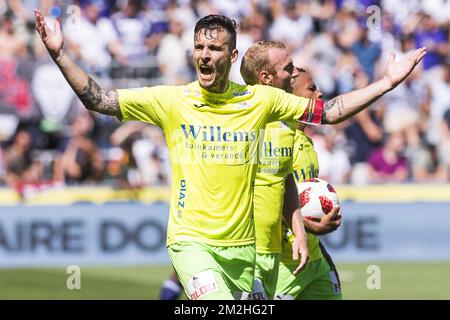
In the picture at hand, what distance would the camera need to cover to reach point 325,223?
858 cm

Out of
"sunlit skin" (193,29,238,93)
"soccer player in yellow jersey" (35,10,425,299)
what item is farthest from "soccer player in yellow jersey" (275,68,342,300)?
"sunlit skin" (193,29,238,93)

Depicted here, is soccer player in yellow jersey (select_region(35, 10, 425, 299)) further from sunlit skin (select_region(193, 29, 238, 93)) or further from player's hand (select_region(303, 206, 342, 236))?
player's hand (select_region(303, 206, 342, 236))

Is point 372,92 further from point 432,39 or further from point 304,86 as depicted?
point 432,39

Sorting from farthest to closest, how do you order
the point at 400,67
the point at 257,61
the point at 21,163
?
the point at 21,163 < the point at 257,61 < the point at 400,67

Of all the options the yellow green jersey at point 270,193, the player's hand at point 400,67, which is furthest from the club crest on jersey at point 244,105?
the player's hand at point 400,67

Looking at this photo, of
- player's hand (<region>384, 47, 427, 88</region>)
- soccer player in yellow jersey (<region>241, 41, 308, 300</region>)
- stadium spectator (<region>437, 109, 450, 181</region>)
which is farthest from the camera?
stadium spectator (<region>437, 109, 450, 181</region>)

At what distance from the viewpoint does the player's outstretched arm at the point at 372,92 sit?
7102 mm

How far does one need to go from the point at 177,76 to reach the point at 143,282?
5.01m

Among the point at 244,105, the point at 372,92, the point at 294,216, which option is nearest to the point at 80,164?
the point at 294,216

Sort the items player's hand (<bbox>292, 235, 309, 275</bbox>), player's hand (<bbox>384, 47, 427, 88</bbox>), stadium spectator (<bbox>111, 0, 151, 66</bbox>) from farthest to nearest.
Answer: stadium spectator (<bbox>111, 0, 151, 66</bbox>)
player's hand (<bbox>292, 235, 309, 275</bbox>)
player's hand (<bbox>384, 47, 427, 88</bbox>)

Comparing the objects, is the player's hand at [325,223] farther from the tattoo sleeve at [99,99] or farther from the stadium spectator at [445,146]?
the stadium spectator at [445,146]

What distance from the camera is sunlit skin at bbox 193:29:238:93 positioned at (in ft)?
23.9

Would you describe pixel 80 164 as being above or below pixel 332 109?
below

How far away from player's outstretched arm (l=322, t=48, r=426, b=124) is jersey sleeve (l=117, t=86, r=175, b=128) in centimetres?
108
